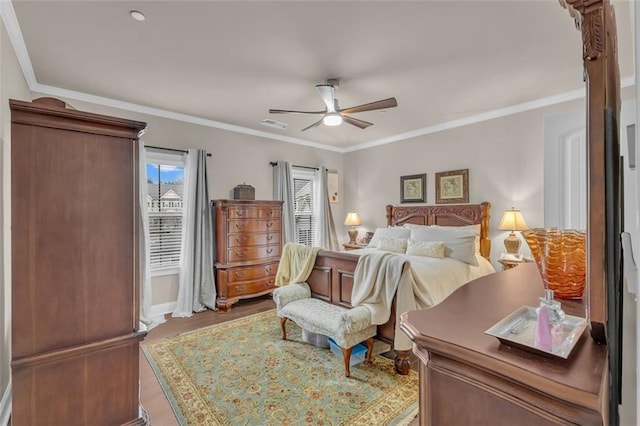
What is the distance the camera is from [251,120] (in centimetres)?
438

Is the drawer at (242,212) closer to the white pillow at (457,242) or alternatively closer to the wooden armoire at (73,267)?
the white pillow at (457,242)

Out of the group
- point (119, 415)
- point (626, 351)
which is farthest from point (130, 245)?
point (626, 351)

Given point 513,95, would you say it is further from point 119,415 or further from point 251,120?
point 119,415

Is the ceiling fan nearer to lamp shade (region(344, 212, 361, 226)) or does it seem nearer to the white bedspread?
the white bedspread

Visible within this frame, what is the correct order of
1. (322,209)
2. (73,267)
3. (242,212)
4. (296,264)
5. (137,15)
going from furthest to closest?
1. (322,209)
2. (242,212)
3. (296,264)
4. (137,15)
5. (73,267)

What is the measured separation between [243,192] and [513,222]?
11.9ft

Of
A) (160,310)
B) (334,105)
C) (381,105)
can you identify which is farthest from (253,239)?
(381,105)

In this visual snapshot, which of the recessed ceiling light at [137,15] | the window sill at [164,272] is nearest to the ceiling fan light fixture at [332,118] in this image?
the recessed ceiling light at [137,15]

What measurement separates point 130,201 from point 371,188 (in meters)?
4.60

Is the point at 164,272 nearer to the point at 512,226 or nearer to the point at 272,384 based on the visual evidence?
the point at 272,384

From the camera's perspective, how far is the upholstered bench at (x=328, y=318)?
236cm

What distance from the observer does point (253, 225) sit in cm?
441

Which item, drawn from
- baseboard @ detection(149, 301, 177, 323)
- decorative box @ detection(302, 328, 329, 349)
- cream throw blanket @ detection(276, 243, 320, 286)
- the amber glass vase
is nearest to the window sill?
baseboard @ detection(149, 301, 177, 323)

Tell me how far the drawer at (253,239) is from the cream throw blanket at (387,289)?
2.15 metres
